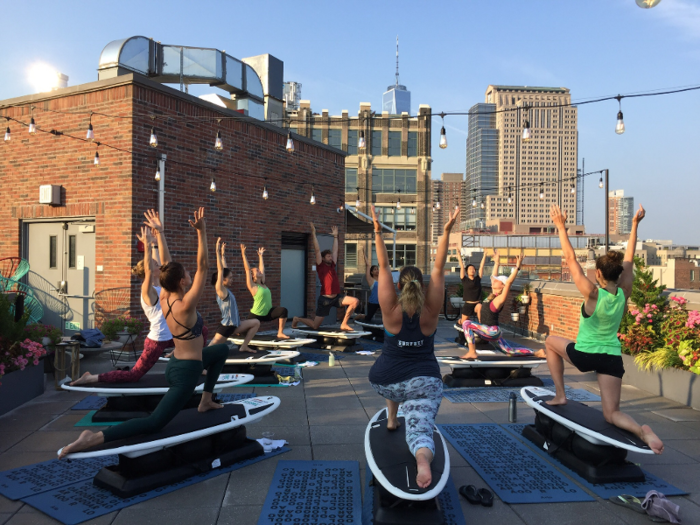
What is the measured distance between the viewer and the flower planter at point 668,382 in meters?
6.56

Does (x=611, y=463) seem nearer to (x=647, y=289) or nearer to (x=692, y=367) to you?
(x=692, y=367)

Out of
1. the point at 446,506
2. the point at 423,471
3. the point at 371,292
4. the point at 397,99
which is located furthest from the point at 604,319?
the point at 397,99

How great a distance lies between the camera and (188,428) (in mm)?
4312

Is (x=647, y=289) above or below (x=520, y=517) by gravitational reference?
above

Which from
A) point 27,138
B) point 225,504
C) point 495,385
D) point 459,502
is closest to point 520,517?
point 459,502

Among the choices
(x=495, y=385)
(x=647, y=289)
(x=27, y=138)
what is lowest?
(x=495, y=385)

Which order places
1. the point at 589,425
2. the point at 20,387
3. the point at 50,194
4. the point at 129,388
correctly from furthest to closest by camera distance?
the point at 50,194, the point at 20,387, the point at 129,388, the point at 589,425

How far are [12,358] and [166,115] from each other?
6.04 metres

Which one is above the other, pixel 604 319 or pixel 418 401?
pixel 604 319

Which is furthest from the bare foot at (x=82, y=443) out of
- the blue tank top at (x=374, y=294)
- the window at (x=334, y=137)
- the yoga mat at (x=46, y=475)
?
the window at (x=334, y=137)

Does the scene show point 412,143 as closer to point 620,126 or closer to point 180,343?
point 620,126

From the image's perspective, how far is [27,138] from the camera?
36.0 feet

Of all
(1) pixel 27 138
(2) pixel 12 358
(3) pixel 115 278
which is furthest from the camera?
(1) pixel 27 138

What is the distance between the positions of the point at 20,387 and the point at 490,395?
247 inches
